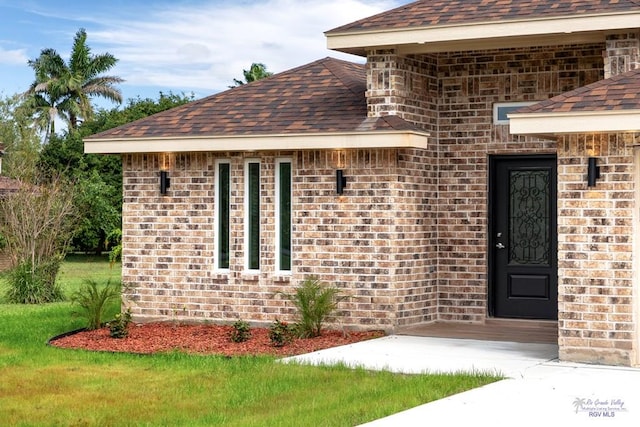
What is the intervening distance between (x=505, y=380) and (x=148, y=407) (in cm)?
361

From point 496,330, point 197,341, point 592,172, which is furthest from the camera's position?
point 496,330

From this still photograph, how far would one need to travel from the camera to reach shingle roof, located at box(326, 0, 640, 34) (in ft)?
50.4

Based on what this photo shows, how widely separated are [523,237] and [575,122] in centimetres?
430

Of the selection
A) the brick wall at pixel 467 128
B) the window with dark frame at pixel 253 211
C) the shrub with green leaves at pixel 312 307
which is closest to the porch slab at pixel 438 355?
the shrub with green leaves at pixel 312 307

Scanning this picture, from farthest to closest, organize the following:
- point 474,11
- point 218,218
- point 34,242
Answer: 1. point 34,242
2. point 218,218
3. point 474,11

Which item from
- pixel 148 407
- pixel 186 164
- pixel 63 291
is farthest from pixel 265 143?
pixel 63 291

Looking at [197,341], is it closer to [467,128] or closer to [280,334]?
[280,334]

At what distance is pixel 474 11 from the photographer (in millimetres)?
16406

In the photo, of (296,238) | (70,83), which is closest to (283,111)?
(296,238)

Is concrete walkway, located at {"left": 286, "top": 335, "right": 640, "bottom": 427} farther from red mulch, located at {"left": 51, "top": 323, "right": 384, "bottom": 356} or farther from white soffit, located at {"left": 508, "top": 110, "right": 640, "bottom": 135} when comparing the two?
white soffit, located at {"left": 508, "top": 110, "right": 640, "bottom": 135}

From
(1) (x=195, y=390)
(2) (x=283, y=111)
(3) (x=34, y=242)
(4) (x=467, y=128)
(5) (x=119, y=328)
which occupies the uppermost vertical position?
(2) (x=283, y=111)

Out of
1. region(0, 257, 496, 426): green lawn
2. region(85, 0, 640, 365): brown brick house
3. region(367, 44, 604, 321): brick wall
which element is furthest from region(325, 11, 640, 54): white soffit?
region(0, 257, 496, 426): green lawn

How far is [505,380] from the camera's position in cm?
1205

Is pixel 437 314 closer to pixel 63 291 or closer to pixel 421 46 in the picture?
pixel 421 46
